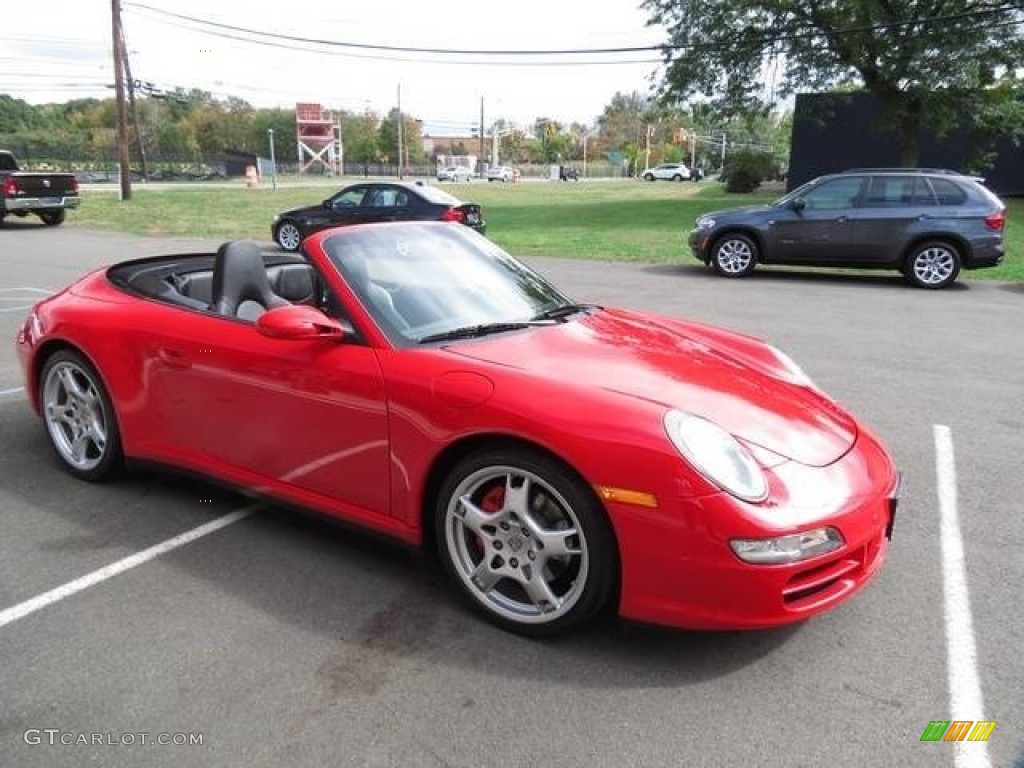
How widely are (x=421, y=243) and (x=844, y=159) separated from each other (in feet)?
107

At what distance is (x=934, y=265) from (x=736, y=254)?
9.26 ft

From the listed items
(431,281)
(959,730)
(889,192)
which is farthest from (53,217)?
(959,730)

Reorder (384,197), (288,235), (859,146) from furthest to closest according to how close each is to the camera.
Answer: (859,146) → (288,235) → (384,197)

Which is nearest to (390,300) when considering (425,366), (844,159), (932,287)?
(425,366)

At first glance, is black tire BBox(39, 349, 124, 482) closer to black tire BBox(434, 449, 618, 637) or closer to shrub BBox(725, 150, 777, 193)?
black tire BBox(434, 449, 618, 637)

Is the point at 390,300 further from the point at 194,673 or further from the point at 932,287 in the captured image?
the point at 932,287

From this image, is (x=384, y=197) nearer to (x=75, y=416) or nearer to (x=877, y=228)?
(x=877, y=228)

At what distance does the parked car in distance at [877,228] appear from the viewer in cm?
1175

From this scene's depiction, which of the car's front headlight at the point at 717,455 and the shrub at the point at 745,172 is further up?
the shrub at the point at 745,172

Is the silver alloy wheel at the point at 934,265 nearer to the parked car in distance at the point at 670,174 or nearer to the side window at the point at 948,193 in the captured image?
the side window at the point at 948,193

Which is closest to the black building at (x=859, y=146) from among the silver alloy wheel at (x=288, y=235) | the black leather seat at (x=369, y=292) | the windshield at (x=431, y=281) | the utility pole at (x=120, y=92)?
the silver alloy wheel at (x=288, y=235)

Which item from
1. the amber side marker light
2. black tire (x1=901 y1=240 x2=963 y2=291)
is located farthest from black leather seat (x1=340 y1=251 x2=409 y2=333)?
black tire (x1=901 y1=240 x2=963 y2=291)

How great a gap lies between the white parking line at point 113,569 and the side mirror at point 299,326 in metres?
1.06
